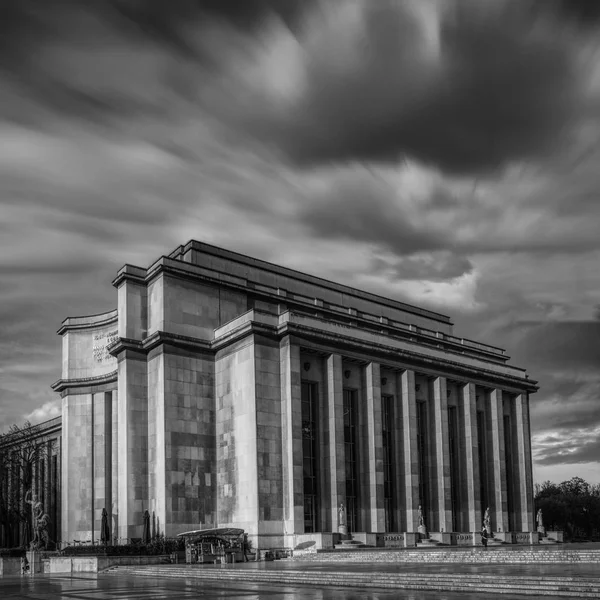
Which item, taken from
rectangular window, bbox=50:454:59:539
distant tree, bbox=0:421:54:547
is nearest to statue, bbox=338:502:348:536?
distant tree, bbox=0:421:54:547

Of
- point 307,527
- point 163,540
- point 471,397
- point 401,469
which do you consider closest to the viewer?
point 163,540

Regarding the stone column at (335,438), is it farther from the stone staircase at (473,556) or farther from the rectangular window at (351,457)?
the stone staircase at (473,556)

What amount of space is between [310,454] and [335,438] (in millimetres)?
2291

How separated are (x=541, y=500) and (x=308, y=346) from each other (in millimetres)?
79000

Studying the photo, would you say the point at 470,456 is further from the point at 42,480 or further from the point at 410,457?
the point at 42,480

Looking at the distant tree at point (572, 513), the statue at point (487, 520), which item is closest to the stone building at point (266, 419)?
the statue at point (487, 520)

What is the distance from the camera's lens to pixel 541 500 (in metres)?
126

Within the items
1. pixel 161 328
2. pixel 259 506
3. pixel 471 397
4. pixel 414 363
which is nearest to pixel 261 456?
pixel 259 506

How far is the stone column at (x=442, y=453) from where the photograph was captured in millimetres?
69250

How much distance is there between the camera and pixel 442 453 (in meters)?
70.7

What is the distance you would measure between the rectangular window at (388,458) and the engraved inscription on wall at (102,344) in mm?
26598

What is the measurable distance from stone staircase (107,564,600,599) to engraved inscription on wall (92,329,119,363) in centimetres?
3852

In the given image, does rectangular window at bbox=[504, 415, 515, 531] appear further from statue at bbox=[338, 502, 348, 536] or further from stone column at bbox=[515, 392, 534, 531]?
statue at bbox=[338, 502, 348, 536]

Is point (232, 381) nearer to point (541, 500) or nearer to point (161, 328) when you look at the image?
point (161, 328)
